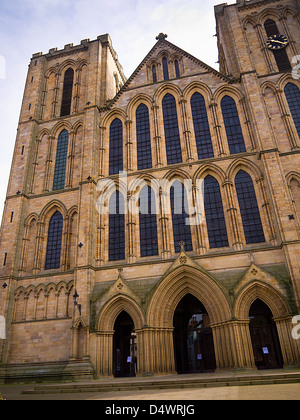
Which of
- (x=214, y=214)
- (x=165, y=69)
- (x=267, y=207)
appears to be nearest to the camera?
(x=267, y=207)

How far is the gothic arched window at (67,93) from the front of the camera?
27680 mm

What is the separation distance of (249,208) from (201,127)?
23.0ft

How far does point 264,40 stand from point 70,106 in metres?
16.4

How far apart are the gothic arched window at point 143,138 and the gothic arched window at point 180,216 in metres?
2.95

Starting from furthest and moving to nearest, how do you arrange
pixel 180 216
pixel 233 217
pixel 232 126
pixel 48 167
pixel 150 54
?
pixel 150 54 → pixel 48 167 → pixel 232 126 → pixel 180 216 → pixel 233 217

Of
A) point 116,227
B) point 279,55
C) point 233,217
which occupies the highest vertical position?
point 279,55

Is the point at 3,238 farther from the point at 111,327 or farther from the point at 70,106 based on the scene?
A: the point at 70,106

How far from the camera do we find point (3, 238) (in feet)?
73.6

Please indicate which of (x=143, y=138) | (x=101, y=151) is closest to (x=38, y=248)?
(x=101, y=151)

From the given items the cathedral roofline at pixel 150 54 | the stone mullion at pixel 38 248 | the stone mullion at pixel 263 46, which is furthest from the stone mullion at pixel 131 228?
the stone mullion at pixel 263 46

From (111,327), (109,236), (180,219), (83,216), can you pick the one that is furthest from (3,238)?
(180,219)

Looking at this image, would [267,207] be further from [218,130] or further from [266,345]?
[266,345]

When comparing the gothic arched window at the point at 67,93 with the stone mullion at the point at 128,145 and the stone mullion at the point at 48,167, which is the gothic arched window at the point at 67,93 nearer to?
the stone mullion at the point at 48,167

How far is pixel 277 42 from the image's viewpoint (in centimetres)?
2534
